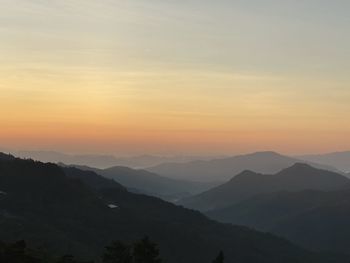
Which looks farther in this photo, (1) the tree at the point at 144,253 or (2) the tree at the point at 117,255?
(2) the tree at the point at 117,255

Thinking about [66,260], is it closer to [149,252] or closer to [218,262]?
[149,252]

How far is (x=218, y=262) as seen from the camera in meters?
95.6

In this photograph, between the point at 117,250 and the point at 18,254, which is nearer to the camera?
the point at 18,254

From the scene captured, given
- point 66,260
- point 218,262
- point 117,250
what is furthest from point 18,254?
point 218,262

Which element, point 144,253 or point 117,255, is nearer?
point 144,253

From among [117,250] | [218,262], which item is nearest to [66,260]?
[117,250]

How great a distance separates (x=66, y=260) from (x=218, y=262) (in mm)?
28834

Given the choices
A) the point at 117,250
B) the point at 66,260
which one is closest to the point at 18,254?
the point at 66,260

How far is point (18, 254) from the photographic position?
83375 millimetres

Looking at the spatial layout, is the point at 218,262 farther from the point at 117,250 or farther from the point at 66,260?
the point at 66,260

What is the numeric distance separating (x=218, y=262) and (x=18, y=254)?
36514 millimetres

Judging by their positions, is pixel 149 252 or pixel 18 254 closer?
pixel 18 254

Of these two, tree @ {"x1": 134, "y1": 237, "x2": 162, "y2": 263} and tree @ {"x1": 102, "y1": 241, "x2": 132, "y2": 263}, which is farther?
tree @ {"x1": 102, "y1": 241, "x2": 132, "y2": 263}

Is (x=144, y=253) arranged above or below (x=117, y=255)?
above
